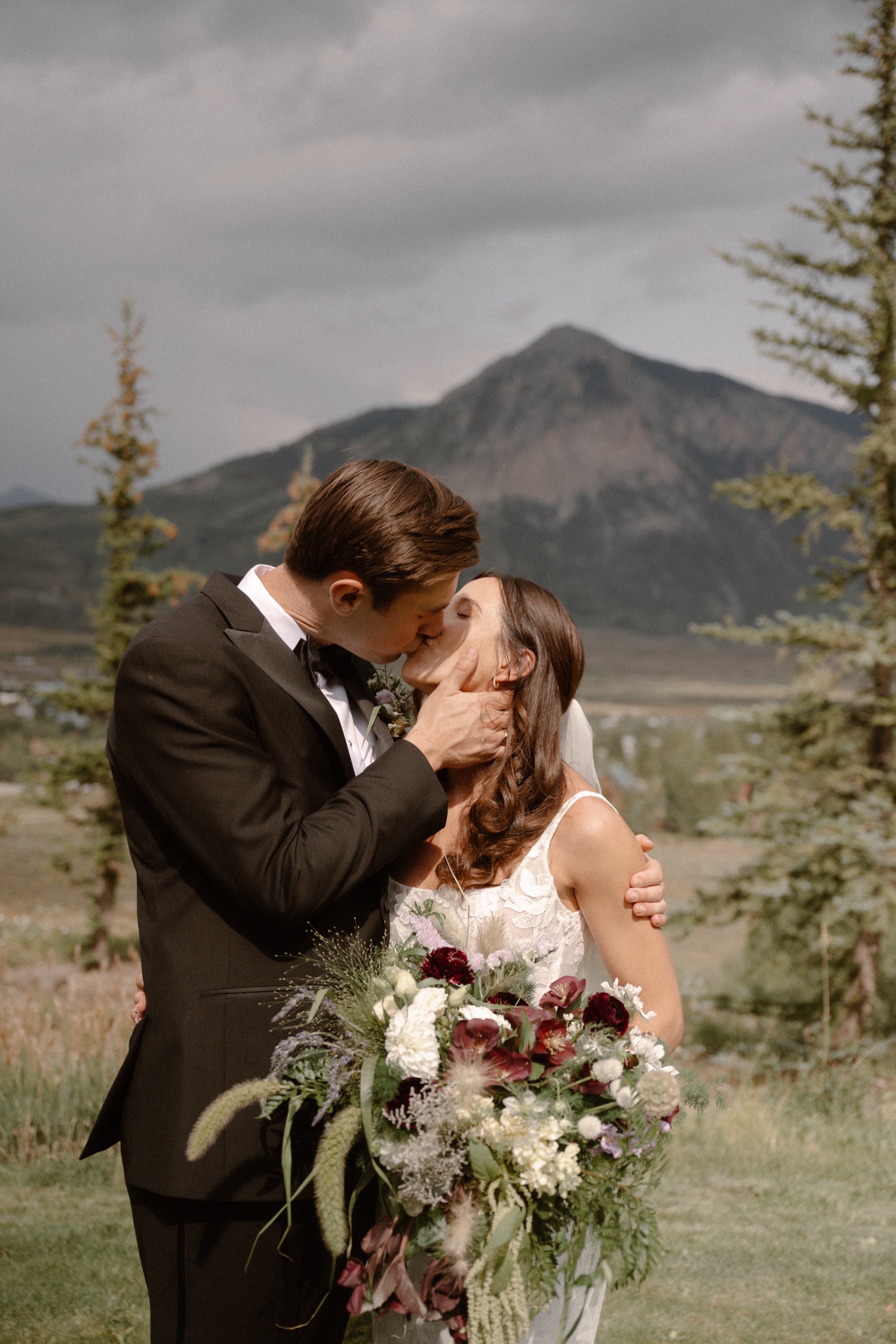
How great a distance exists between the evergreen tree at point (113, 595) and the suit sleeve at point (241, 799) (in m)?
14.3

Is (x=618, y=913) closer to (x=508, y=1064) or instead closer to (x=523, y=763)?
(x=523, y=763)

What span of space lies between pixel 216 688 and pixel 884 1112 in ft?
23.5

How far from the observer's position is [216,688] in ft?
7.90

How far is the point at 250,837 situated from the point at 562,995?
0.76 m

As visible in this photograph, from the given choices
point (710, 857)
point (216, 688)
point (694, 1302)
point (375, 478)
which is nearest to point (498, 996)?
point (216, 688)

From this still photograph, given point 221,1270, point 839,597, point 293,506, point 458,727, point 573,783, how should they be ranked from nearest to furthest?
point 221,1270 < point 458,727 < point 573,783 < point 839,597 < point 293,506

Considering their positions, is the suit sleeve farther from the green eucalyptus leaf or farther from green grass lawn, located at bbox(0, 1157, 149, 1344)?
green grass lawn, located at bbox(0, 1157, 149, 1344)

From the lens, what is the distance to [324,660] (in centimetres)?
293

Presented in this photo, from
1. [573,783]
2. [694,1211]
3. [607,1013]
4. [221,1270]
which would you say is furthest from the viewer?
[694,1211]

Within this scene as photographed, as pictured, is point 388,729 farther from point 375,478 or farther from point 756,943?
point 756,943

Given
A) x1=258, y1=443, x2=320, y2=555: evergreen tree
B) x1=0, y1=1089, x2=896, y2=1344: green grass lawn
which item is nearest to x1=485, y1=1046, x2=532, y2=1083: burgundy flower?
x1=0, y1=1089, x2=896, y2=1344: green grass lawn

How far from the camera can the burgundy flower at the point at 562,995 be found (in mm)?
2291

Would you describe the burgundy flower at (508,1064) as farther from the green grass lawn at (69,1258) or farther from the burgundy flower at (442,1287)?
the green grass lawn at (69,1258)

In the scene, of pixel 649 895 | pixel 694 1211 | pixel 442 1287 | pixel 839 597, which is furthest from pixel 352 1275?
pixel 839 597
